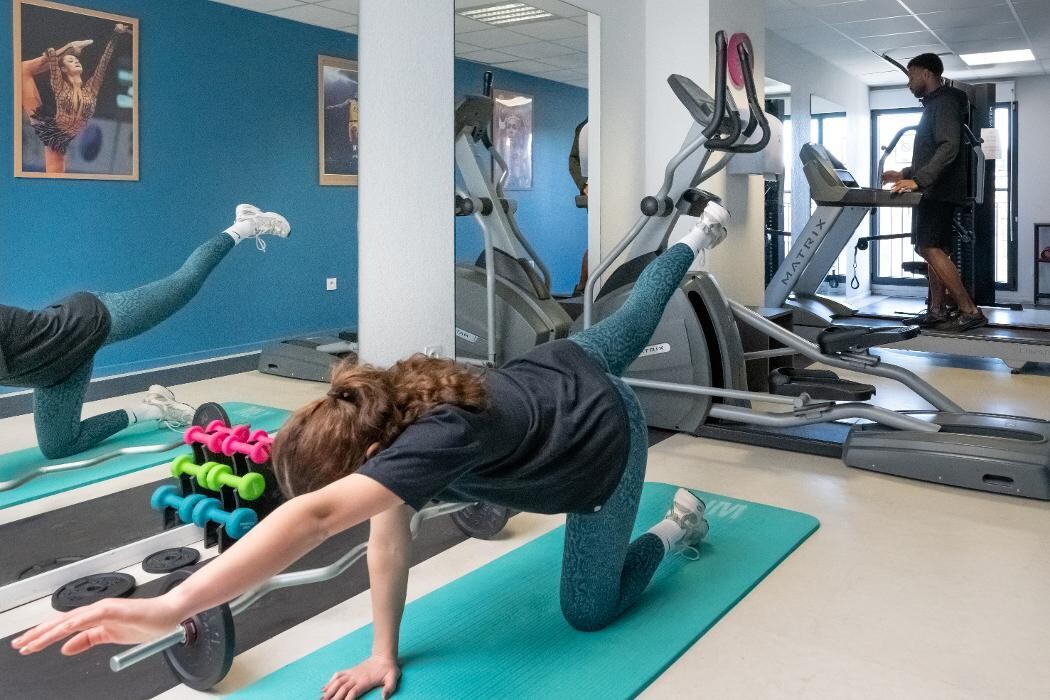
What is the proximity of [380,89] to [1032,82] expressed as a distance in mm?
8973

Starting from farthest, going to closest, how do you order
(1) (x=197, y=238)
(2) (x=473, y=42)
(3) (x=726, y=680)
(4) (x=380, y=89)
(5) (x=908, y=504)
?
(2) (x=473, y=42) < (4) (x=380, y=89) < (5) (x=908, y=504) < (1) (x=197, y=238) < (3) (x=726, y=680)

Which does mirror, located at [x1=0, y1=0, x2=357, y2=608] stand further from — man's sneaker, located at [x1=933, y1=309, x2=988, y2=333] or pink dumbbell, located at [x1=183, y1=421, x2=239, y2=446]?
man's sneaker, located at [x1=933, y1=309, x2=988, y2=333]

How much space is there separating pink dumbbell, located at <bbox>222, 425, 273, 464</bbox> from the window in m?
8.65

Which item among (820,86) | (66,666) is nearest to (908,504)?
(66,666)

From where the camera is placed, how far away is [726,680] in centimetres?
205

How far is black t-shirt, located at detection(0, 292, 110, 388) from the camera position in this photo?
2361 mm

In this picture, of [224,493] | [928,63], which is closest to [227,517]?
[224,493]

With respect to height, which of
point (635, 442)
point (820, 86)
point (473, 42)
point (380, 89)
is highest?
point (820, 86)

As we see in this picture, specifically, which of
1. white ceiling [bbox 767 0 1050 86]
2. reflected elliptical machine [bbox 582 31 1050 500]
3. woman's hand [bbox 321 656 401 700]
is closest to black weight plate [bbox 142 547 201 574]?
woman's hand [bbox 321 656 401 700]

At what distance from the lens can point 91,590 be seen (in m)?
2.39

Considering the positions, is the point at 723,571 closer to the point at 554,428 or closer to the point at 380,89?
the point at 554,428

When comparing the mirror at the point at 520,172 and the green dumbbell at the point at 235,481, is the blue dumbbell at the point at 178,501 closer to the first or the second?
the green dumbbell at the point at 235,481

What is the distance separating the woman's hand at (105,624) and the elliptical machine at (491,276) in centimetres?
293

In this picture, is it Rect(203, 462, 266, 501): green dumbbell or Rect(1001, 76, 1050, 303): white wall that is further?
Rect(1001, 76, 1050, 303): white wall
